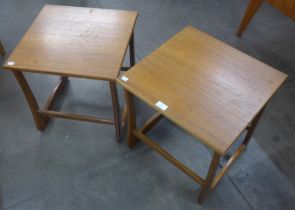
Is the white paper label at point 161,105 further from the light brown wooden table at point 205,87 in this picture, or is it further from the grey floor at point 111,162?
the grey floor at point 111,162

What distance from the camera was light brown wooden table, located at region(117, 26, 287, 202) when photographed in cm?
105

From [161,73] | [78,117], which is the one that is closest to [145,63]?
[161,73]

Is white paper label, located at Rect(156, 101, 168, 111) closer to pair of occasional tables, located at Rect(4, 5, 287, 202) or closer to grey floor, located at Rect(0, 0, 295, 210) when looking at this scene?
pair of occasional tables, located at Rect(4, 5, 287, 202)

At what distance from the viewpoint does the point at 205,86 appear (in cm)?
118

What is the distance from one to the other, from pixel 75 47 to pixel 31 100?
0.43 meters

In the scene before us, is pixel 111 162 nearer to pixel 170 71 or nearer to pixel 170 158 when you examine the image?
pixel 170 158

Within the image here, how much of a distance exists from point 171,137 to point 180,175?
0.26 meters

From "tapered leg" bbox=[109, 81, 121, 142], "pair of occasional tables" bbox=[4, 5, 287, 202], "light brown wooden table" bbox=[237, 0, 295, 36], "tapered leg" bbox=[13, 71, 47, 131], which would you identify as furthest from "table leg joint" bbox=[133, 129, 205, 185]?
"light brown wooden table" bbox=[237, 0, 295, 36]

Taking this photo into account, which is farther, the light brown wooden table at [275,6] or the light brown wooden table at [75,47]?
the light brown wooden table at [275,6]

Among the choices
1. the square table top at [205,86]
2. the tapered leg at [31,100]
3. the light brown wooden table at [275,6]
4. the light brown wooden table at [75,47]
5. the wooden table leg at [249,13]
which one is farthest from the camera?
the wooden table leg at [249,13]

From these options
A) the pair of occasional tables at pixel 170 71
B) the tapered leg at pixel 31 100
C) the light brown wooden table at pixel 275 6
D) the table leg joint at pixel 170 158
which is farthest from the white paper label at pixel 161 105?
the light brown wooden table at pixel 275 6

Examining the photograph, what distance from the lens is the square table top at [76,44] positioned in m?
1.27

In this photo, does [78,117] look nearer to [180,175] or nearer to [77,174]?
[77,174]

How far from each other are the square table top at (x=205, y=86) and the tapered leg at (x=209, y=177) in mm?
140
